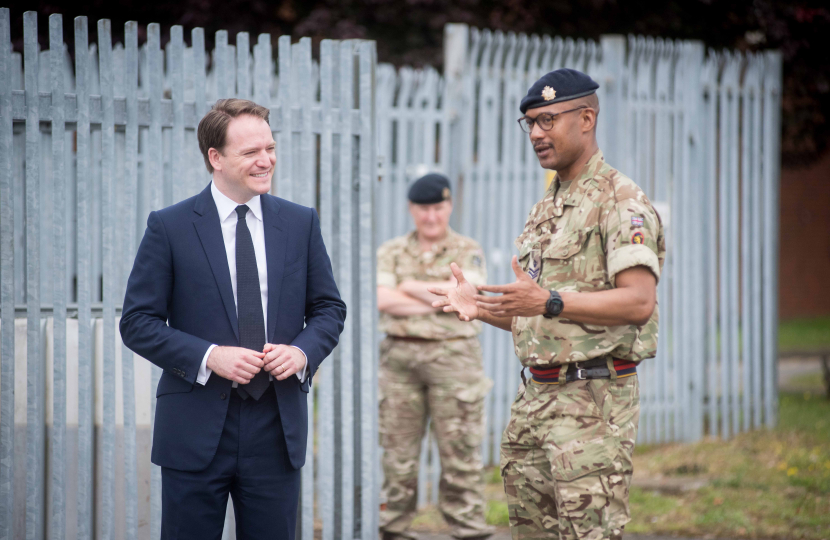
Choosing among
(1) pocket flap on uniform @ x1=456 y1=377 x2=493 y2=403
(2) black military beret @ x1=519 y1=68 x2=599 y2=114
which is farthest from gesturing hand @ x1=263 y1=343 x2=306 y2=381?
(1) pocket flap on uniform @ x1=456 y1=377 x2=493 y2=403

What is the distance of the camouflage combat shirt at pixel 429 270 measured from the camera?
4598 millimetres

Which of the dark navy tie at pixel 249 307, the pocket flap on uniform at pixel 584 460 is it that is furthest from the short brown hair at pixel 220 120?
the pocket flap on uniform at pixel 584 460

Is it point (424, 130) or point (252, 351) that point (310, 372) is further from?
point (424, 130)

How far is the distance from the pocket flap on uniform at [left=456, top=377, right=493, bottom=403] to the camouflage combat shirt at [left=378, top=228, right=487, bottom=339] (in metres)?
0.29

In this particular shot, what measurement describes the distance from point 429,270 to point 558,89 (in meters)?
2.02

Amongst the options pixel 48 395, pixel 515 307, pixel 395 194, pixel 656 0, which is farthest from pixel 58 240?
pixel 656 0

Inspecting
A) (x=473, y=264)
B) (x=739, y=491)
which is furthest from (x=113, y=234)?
(x=739, y=491)

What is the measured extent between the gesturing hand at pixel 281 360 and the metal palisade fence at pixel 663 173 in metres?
3.36

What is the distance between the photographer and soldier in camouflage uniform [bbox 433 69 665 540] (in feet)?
8.70

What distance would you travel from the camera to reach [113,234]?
11.1 ft

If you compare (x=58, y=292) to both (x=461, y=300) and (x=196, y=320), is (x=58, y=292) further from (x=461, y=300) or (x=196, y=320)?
(x=461, y=300)

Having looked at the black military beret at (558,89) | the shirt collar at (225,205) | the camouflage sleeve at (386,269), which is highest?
the black military beret at (558,89)

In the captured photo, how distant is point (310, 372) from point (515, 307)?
0.74 meters

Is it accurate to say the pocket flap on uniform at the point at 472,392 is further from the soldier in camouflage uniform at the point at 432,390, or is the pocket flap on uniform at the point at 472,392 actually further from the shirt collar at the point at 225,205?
the shirt collar at the point at 225,205
